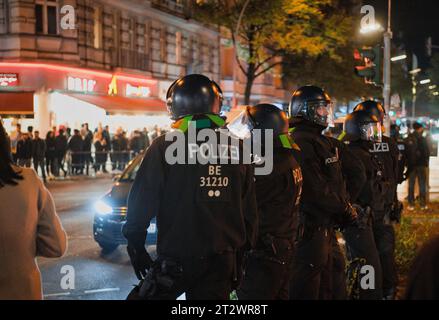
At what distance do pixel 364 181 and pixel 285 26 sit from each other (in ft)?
64.6

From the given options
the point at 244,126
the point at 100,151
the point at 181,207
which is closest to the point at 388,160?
the point at 244,126

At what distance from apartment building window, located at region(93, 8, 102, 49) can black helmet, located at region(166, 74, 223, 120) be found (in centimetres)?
2532

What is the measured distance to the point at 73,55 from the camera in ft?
86.1

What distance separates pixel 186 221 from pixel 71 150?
66.1ft

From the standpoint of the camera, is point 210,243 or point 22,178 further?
point 210,243

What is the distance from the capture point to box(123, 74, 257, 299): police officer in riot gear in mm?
3697

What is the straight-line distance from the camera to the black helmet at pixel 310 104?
5.51m

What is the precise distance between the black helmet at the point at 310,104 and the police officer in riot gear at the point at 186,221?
71.6 inches

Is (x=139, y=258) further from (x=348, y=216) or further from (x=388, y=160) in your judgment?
(x=388, y=160)

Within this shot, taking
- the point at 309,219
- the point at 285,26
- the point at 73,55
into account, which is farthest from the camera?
the point at 73,55

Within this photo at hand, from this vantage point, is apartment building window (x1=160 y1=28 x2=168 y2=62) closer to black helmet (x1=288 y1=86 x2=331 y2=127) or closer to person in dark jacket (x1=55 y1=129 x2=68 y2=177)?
person in dark jacket (x1=55 y1=129 x2=68 y2=177)

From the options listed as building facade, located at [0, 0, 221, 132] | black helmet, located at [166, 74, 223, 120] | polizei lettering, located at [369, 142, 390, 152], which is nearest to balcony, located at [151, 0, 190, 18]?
building facade, located at [0, 0, 221, 132]

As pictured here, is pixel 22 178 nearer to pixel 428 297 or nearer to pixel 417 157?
pixel 428 297

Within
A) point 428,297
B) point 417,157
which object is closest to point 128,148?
point 417,157
